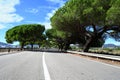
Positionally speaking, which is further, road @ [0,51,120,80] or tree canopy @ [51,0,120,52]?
tree canopy @ [51,0,120,52]

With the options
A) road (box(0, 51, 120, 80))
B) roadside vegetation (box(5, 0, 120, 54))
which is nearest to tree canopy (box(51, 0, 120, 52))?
roadside vegetation (box(5, 0, 120, 54))

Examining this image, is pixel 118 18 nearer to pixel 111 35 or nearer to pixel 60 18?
pixel 60 18

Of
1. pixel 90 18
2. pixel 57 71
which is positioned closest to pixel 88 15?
pixel 90 18

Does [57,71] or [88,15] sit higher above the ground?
[88,15]

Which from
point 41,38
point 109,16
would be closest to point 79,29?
point 109,16

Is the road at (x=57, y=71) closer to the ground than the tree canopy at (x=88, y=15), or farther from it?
closer to the ground

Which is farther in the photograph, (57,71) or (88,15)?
(88,15)

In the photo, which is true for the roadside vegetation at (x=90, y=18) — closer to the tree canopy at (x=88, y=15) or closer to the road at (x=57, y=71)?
the tree canopy at (x=88, y=15)

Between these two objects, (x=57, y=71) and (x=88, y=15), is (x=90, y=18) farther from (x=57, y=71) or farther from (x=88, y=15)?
(x=57, y=71)

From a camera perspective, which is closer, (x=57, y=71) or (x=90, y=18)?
(x=57, y=71)

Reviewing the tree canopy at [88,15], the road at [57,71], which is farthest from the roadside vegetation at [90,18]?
the road at [57,71]

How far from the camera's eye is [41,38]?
8681cm

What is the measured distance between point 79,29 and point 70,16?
6.00 metres

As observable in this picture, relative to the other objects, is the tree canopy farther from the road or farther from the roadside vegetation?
the road
